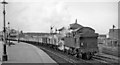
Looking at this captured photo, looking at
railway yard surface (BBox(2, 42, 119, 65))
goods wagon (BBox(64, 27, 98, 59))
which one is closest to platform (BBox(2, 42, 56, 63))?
railway yard surface (BBox(2, 42, 119, 65))

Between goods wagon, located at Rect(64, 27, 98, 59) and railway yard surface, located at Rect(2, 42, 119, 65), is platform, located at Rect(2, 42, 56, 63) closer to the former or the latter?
railway yard surface, located at Rect(2, 42, 119, 65)

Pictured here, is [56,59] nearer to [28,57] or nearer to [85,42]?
[28,57]

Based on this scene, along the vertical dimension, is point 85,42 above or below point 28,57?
above

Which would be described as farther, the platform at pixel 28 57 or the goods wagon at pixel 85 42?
the goods wagon at pixel 85 42

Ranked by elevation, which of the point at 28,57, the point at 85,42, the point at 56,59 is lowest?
the point at 56,59

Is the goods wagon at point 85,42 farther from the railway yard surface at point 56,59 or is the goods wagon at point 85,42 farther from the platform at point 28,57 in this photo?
the platform at point 28,57

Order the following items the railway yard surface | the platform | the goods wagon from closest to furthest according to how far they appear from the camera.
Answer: the railway yard surface < the platform < the goods wagon

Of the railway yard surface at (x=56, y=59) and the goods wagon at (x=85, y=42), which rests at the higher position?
the goods wagon at (x=85, y=42)

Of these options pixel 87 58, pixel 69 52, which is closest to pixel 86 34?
pixel 87 58

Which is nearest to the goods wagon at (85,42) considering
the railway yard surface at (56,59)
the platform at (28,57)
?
the railway yard surface at (56,59)

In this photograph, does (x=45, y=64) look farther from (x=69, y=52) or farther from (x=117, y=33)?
(x=117, y=33)

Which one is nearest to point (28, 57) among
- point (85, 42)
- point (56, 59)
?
point (56, 59)

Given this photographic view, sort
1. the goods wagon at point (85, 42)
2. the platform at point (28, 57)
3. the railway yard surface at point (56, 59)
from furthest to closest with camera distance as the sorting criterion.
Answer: the goods wagon at point (85, 42), the platform at point (28, 57), the railway yard surface at point (56, 59)

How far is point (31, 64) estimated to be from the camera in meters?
12.9
